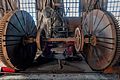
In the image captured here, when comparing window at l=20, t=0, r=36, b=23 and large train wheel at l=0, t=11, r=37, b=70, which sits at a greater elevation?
window at l=20, t=0, r=36, b=23

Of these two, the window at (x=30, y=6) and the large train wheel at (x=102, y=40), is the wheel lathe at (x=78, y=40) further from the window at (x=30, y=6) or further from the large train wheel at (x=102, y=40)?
the window at (x=30, y=6)

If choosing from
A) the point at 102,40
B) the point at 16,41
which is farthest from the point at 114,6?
the point at 16,41

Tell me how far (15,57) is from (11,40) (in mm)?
426

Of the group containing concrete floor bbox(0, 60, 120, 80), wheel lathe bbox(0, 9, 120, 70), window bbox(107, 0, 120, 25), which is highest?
window bbox(107, 0, 120, 25)

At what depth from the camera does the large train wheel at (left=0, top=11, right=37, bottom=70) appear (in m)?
3.65

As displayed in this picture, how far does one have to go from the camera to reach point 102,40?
157 inches

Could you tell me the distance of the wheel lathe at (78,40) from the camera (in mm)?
3654

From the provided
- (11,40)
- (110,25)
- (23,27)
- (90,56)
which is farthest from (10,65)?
(110,25)

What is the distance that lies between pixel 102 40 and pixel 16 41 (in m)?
2.05

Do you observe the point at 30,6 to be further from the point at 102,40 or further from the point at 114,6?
the point at 102,40

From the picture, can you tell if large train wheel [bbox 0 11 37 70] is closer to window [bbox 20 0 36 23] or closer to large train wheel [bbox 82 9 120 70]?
large train wheel [bbox 82 9 120 70]

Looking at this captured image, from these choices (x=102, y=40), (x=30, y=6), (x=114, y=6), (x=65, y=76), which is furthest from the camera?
(x=30, y=6)

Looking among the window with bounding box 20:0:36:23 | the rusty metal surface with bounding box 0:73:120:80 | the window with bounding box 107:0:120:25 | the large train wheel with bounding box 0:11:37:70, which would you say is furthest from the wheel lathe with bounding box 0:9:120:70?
the window with bounding box 107:0:120:25

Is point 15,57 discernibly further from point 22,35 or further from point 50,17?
point 50,17
